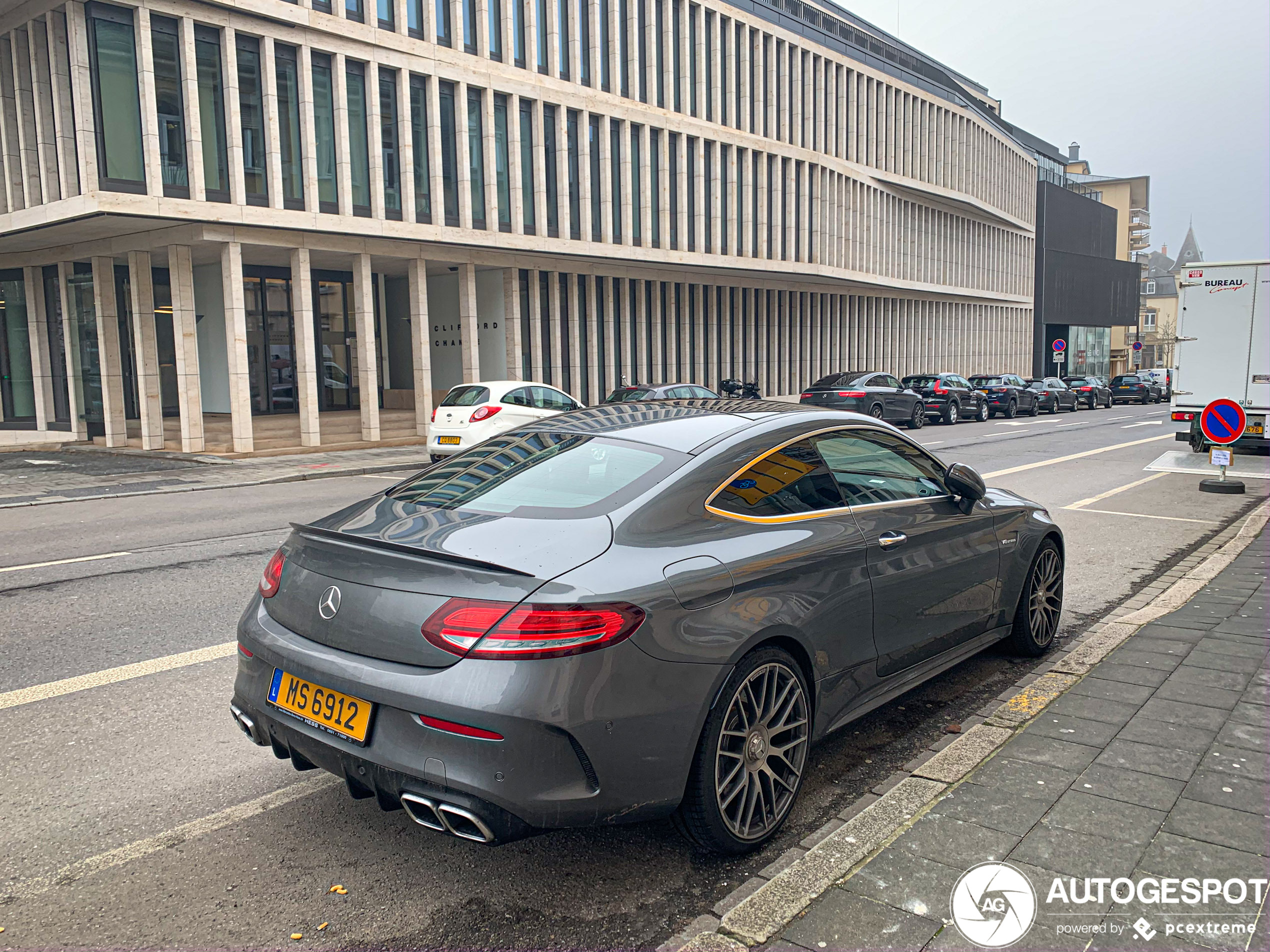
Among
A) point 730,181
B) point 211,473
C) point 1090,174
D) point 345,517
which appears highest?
point 1090,174

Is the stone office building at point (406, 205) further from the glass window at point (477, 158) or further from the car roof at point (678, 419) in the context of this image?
the car roof at point (678, 419)

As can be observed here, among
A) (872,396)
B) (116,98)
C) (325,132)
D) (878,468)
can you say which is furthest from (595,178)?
(878,468)

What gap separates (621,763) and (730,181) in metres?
33.3

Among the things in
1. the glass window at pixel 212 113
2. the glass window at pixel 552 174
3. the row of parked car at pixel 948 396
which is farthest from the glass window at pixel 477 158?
the row of parked car at pixel 948 396

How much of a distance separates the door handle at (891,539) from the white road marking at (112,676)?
3569 mm

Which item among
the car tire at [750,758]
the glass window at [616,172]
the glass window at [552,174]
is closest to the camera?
the car tire at [750,758]

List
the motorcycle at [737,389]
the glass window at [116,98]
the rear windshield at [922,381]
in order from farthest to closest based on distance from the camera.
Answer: the motorcycle at [737,389] < the rear windshield at [922,381] < the glass window at [116,98]

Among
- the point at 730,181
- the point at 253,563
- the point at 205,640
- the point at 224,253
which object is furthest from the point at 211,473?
the point at 730,181

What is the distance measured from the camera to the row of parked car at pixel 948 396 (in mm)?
27594

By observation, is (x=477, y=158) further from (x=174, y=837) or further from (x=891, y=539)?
(x=174, y=837)

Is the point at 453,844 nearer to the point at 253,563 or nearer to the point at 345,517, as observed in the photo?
the point at 345,517

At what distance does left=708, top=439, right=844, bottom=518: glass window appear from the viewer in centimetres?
356

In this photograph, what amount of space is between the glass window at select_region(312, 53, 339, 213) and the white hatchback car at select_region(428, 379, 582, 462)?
23.9ft

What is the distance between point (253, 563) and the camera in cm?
834
